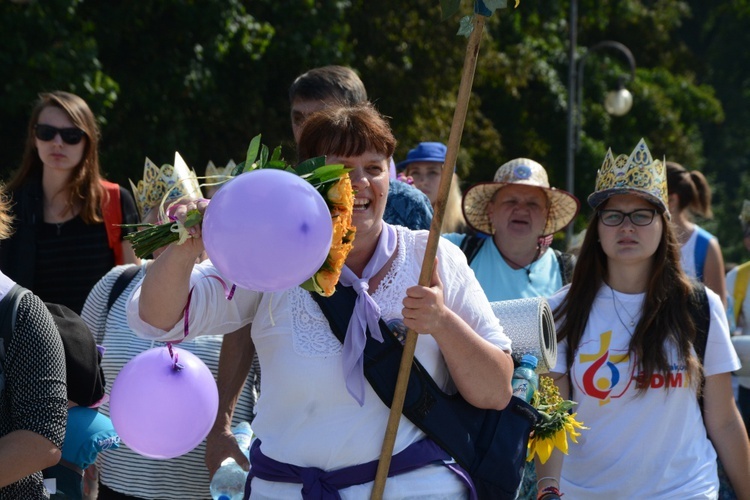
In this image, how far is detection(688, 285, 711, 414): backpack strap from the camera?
14.2 ft

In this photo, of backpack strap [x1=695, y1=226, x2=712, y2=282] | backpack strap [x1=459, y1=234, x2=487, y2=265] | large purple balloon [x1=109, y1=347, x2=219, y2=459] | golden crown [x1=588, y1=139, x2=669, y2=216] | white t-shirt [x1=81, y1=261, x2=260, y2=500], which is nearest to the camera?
large purple balloon [x1=109, y1=347, x2=219, y2=459]

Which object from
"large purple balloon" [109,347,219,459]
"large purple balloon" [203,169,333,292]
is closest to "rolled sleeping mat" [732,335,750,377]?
"large purple balloon" [109,347,219,459]

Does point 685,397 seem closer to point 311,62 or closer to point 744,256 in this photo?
point 311,62

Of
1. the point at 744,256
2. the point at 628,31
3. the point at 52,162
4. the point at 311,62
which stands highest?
the point at 628,31

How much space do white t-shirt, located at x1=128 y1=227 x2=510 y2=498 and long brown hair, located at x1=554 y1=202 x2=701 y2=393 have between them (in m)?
1.31

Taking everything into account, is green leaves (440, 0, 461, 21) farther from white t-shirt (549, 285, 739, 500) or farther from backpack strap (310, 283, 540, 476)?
white t-shirt (549, 285, 739, 500)

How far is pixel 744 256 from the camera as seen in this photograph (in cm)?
2517

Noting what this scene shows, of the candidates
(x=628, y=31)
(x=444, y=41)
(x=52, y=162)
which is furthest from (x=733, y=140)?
(x=52, y=162)

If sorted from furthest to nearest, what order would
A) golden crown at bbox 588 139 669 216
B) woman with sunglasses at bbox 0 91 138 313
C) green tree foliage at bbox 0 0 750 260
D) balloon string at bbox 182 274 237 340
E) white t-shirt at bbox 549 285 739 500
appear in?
green tree foliage at bbox 0 0 750 260, woman with sunglasses at bbox 0 91 138 313, golden crown at bbox 588 139 669 216, white t-shirt at bbox 549 285 739 500, balloon string at bbox 182 274 237 340

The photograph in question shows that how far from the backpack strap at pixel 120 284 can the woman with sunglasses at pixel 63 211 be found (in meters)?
0.59

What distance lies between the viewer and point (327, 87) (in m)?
4.53

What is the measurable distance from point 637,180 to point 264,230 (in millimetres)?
2365

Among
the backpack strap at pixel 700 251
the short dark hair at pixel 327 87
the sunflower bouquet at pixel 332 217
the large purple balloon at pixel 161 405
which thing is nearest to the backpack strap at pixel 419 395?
the sunflower bouquet at pixel 332 217

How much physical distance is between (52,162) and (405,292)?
2811mm
